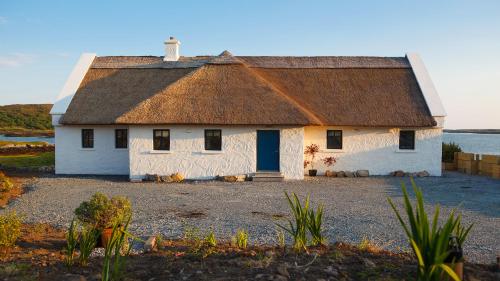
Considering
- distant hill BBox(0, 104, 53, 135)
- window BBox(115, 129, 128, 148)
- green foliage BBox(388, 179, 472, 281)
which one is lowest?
green foliage BBox(388, 179, 472, 281)

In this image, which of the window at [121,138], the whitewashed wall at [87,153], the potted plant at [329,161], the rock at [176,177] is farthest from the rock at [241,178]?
the window at [121,138]

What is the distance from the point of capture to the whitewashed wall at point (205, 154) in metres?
17.5

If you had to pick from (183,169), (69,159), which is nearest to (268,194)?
(183,169)

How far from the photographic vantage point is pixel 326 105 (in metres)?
19.3

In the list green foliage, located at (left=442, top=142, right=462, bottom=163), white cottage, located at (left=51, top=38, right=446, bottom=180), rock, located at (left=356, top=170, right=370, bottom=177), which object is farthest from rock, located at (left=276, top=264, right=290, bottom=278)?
green foliage, located at (left=442, top=142, right=462, bottom=163)

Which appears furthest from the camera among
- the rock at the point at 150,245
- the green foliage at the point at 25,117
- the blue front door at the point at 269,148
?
the green foliage at the point at 25,117

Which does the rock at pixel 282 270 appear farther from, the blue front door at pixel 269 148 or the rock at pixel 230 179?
the blue front door at pixel 269 148

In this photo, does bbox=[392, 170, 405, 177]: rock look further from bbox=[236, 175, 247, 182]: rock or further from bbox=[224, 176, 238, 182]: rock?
bbox=[224, 176, 238, 182]: rock

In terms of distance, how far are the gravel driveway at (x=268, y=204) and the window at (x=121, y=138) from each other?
6.53ft

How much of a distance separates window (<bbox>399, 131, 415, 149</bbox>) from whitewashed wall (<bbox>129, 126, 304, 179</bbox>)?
17.5 ft

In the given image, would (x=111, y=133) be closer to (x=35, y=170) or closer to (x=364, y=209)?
(x=35, y=170)

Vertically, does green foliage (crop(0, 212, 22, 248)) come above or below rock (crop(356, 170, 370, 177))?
above

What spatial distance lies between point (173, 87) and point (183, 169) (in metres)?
3.82

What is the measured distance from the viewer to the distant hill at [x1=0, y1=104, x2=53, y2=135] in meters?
83.7
